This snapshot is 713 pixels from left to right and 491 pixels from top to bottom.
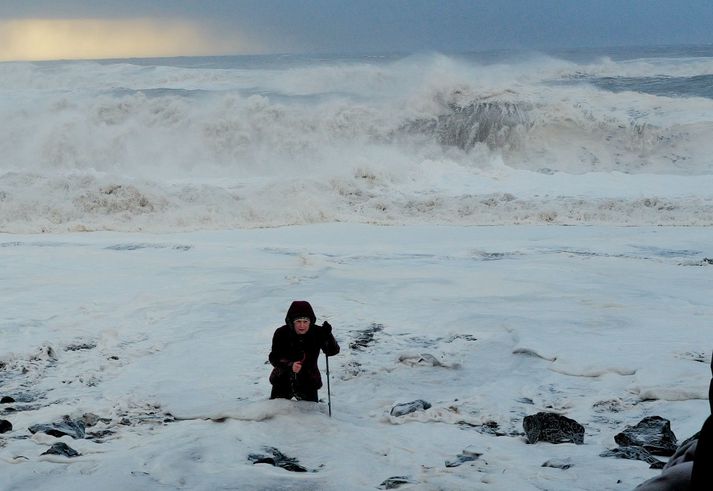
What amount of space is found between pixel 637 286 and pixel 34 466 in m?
7.11

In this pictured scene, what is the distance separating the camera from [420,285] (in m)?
9.93

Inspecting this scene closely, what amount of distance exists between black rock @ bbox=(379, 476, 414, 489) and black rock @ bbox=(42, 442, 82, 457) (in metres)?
1.74

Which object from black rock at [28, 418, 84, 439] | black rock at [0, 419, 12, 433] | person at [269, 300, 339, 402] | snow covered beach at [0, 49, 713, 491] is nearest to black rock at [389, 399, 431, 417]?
snow covered beach at [0, 49, 713, 491]

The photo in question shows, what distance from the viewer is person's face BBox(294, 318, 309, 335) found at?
5.48 meters

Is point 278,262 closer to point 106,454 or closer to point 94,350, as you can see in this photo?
point 94,350

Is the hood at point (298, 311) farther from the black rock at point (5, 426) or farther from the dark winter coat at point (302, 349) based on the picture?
the black rock at point (5, 426)

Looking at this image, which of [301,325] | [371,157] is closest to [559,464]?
[301,325]

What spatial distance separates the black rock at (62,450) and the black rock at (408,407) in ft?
6.77

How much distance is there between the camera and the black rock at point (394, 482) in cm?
438

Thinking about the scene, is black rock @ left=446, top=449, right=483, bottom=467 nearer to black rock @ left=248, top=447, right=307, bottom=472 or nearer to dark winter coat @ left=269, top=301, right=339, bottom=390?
black rock @ left=248, top=447, right=307, bottom=472

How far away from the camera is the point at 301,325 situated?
5.50 meters

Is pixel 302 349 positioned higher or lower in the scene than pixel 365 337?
higher

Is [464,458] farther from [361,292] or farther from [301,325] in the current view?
[361,292]

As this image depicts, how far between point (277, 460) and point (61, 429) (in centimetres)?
145
